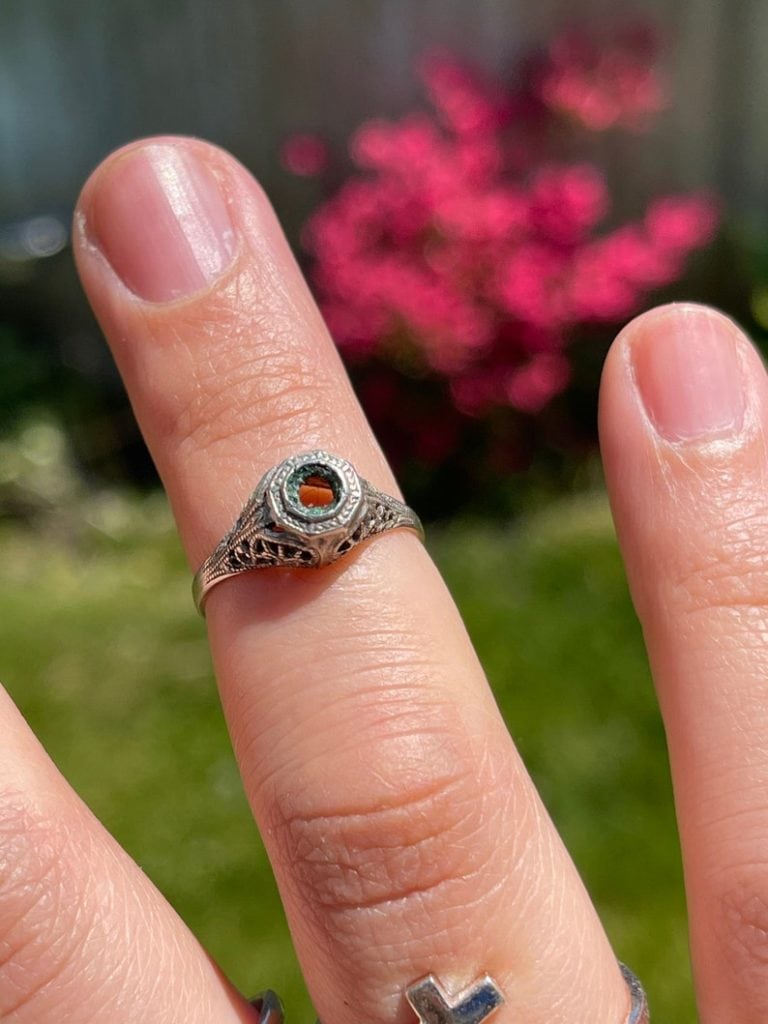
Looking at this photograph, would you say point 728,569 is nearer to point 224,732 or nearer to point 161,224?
point 161,224

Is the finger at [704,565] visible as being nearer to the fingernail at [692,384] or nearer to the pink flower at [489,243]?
the fingernail at [692,384]

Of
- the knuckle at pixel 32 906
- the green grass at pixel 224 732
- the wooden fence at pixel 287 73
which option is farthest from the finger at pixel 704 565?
the wooden fence at pixel 287 73

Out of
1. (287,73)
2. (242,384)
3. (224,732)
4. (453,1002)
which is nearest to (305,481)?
(242,384)

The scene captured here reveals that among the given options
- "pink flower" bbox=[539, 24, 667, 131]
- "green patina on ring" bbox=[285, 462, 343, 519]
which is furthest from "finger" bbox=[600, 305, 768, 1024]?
"pink flower" bbox=[539, 24, 667, 131]

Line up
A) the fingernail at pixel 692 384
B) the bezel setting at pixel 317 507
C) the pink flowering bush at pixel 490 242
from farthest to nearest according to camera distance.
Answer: the pink flowering bush at pixel 490 242, the fingernail at pixel 692 384, the bezel setting at pixel 317 507

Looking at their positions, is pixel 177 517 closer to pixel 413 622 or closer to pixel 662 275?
pixel 413 622
